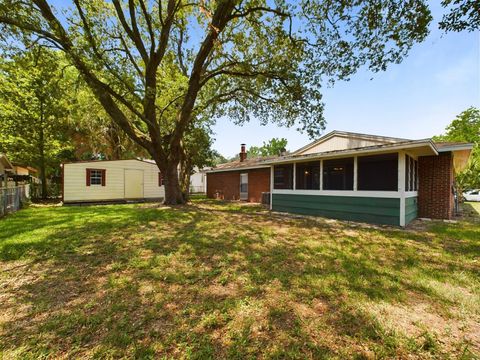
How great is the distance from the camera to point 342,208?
873 centimetres

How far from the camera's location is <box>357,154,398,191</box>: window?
7.88 metres

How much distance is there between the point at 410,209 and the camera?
8281mm

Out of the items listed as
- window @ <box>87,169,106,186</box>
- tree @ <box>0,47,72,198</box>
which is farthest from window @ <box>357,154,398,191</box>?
tree @ <box>0,47,72,198</box>

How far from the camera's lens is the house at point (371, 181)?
7453 mm

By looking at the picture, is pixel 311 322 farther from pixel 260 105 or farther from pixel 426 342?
pixel 260 105

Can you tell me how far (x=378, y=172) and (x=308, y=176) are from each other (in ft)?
9.24

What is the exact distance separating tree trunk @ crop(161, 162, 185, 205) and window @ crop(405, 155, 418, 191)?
33.7ft

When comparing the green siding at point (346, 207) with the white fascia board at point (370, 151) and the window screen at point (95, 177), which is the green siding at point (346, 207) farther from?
the window screen at point (95, 177)

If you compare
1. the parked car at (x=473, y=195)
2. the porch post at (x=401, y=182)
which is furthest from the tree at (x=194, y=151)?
the parked car at (x=473, y=195)

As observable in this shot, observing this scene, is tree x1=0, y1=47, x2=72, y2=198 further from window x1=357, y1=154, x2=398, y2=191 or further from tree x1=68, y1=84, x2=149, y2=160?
window x1=357, y1=154, x2=398, y2=191

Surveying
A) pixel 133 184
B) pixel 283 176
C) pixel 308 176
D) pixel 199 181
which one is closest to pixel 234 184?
pixel 283 176

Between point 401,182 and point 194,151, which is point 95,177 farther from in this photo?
point 401,182

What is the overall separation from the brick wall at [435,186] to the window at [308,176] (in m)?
4.25

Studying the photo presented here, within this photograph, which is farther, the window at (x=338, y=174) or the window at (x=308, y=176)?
the window at (x=308, y=176)
